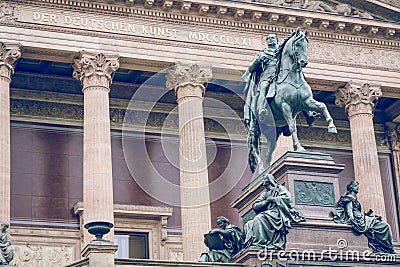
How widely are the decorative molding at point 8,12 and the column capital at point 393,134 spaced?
1648 cm

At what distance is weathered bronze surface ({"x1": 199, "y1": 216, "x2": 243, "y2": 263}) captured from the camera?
52.0ft

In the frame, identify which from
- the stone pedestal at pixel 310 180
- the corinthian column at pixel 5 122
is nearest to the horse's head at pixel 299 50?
the stone pedestal at pixel 310 180

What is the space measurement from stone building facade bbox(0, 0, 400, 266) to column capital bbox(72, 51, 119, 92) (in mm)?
43

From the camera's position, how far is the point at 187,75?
3116 cm

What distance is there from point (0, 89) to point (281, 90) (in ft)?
44.9

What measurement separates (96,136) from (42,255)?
491 cm

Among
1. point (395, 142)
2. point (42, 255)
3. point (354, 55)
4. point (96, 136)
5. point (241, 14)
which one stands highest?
point (241, 14)

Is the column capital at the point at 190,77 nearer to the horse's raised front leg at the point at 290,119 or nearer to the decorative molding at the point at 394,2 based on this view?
the decorative molding at the point at 394,2

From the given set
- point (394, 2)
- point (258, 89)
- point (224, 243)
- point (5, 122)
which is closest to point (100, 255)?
point (224, 243)

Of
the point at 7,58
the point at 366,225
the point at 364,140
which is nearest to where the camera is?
the point at 366,225

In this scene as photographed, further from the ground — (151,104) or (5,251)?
(151,104)

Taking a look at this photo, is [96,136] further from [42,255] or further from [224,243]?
[224,243]

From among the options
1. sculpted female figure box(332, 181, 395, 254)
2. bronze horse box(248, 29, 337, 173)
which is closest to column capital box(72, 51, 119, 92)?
bronze horse box(248, 29, 337, 173)

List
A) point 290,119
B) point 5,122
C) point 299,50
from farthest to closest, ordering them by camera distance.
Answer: point 5,122, point 299,50, point 290,119
